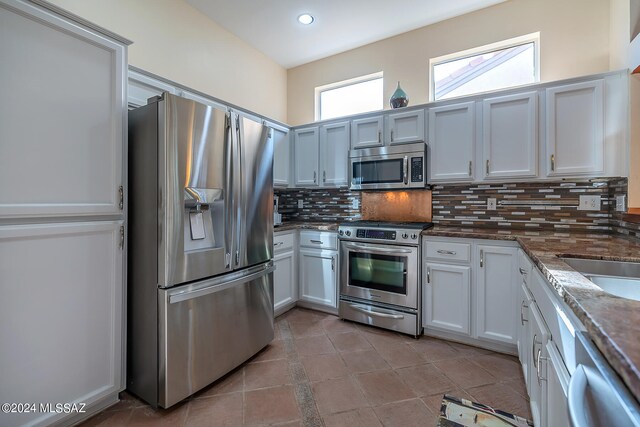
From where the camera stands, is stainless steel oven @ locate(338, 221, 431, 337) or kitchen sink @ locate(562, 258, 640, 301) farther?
stainless steel oven @ locate(338, 221, 431, 337)

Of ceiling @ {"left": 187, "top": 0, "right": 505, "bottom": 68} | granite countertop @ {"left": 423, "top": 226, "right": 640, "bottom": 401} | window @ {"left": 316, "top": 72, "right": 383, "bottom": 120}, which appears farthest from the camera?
window @ {"left": 316, "top": 72, "right": 383, "bottom": 120}

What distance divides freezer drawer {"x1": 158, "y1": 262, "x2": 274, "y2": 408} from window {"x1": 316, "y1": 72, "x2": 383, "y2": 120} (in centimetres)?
228

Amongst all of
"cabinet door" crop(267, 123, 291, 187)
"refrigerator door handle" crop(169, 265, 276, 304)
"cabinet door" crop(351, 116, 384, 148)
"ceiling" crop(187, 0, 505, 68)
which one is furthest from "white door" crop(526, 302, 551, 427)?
"ceiling" crop(187, 0, 505, 68)

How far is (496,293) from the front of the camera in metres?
2.23

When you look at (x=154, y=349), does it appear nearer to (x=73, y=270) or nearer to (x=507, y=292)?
(x=73, y=270)

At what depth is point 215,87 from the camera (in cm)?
294

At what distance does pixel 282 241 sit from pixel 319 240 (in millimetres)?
396

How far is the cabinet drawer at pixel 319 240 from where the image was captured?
298 centimetres

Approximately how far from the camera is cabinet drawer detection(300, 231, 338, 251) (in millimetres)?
2976

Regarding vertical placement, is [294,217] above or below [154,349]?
above

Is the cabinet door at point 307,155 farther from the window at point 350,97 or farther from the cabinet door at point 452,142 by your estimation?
the cabinet door at point 452,142

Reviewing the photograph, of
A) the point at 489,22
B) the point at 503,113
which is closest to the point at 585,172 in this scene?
the point at 503,113

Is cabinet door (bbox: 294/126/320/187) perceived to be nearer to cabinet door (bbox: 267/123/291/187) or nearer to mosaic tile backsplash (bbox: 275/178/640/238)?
cabinet door (bbox: 267/123/291/187)

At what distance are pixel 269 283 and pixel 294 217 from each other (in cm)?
168
